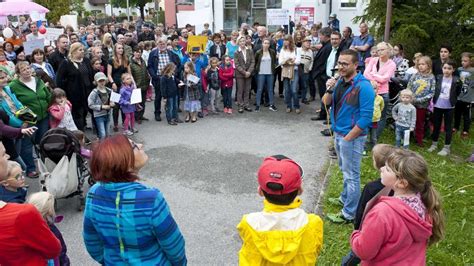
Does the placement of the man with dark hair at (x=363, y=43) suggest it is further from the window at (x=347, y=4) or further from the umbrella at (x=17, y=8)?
the window at (x=347, y=4)

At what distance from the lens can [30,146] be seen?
6.94 meters

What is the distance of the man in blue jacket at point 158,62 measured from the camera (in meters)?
10.3

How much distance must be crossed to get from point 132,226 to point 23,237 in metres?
0.65

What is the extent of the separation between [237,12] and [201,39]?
1648 cm

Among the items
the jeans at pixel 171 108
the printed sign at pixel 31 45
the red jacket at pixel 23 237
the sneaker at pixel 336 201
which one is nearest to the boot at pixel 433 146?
the sneaker at pixel 336 201

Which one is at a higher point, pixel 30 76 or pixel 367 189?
pixel 30 76

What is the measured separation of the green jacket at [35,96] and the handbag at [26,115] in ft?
1.58

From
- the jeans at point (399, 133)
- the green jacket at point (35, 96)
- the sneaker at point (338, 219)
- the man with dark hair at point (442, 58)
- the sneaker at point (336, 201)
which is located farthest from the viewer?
the man with dark hair at point (442, 58)

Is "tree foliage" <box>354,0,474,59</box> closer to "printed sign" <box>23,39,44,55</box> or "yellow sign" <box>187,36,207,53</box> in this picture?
"yellow sign" <box>187,36,207,53</box>

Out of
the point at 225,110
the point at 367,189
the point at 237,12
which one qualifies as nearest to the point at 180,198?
the point at 367,189

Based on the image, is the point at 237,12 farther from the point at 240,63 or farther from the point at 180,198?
the point at 180,198

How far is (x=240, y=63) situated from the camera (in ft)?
35.7

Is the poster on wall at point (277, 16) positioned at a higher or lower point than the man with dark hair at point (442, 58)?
higher

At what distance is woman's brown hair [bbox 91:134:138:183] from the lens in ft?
7.97
